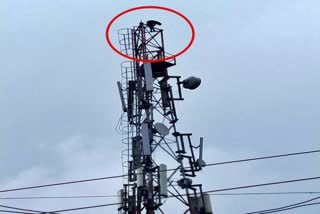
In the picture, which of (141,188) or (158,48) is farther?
(158,48)

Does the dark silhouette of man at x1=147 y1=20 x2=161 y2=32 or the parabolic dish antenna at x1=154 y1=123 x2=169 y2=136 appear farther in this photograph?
the dark silhouette of man at x1=147 y1=20 x2=161 y2=32

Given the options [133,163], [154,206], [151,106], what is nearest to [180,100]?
Answer: [151,106]

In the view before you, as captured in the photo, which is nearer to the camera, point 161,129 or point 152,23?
point 161,129

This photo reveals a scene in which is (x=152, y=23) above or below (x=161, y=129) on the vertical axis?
above

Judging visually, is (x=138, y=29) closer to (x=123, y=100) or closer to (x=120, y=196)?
(x=123, y=100)

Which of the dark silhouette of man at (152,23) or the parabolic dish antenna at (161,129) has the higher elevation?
the dark silhouette of man at (152,23)

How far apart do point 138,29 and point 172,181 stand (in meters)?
7.21

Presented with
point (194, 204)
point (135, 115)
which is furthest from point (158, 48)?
point (194, 204)

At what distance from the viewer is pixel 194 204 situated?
82.1 feet

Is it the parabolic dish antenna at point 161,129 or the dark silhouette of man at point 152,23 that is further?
the dark silhouette of man at point 152,23

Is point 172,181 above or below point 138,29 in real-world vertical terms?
below

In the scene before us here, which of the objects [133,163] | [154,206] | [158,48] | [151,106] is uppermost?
[158,48]

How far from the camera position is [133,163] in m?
26.7

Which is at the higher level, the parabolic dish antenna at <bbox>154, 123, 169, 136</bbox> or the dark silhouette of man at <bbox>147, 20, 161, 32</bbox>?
the dark silhouette of man at <bbox>147, 20, 161, 32</bbox>
